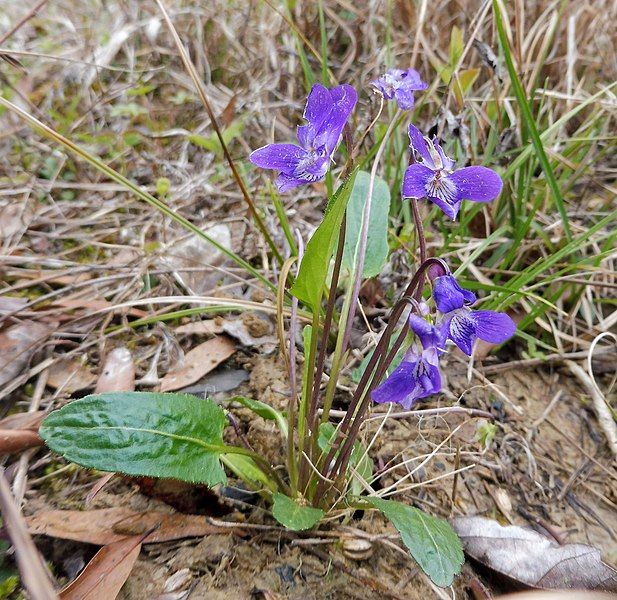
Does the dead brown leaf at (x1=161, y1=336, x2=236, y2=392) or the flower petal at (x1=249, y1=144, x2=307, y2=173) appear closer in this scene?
the flower petal at (x1=249, y1=144, x2=307, y2=173)

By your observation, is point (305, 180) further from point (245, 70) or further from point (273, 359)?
point (245, 70)

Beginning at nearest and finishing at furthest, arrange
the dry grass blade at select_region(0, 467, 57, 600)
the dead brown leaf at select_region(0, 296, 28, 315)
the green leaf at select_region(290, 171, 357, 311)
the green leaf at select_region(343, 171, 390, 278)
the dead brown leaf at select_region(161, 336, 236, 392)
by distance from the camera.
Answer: the dry grass blade at select_region(0, 467, 57, 600) → the green leaf at select_region(290, 171, 357, 311) → the green leaf at select_region(343, 171, 390, 278) → the dead brown leaf at select_region(161, 336, 236, 392) → the dead brown leaf at select_region(0, 296, 28, 315)

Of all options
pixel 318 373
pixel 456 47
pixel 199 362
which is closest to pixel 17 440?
pixel 199 362

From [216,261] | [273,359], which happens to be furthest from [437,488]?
[216,261]

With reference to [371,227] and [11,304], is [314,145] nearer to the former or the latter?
[371,227]

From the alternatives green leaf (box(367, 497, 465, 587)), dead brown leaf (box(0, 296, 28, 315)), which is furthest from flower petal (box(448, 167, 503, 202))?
dead brown leaf (box(0, 296, 28, 315))

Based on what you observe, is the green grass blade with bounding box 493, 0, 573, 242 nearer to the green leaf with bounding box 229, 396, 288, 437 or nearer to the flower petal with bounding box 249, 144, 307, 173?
the flower petal with bounding box 249, 144, 307, 173
